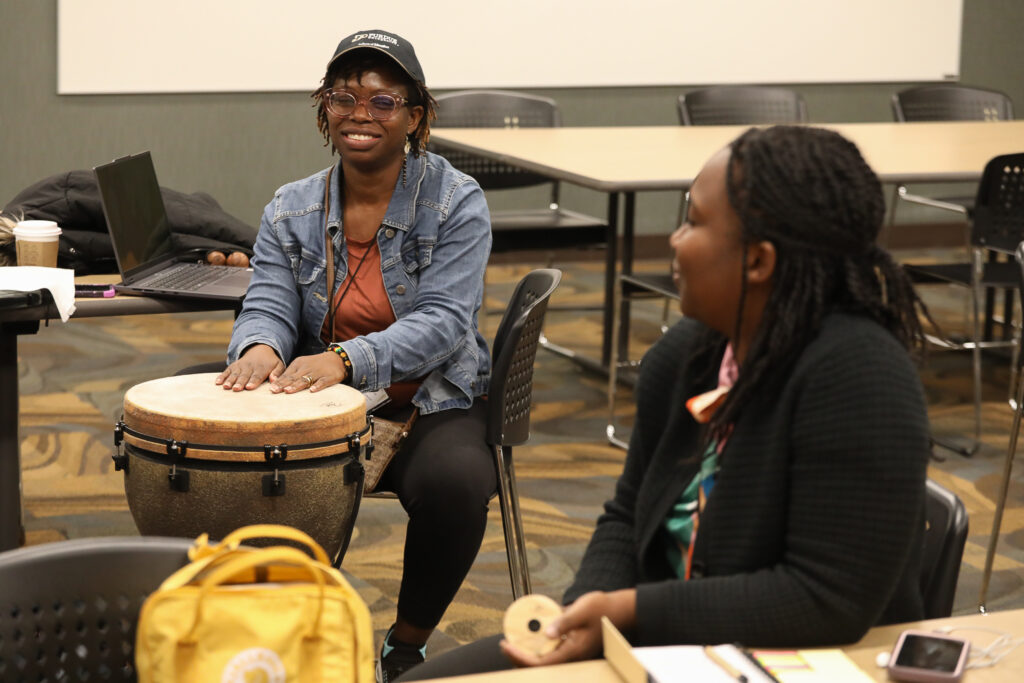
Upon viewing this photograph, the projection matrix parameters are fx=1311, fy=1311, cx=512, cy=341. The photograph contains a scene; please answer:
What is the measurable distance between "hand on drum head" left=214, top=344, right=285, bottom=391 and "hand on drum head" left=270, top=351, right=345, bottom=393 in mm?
23

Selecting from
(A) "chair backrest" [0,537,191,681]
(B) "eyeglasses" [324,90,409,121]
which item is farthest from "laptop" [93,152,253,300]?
(A) "chair backrest" [0,537,191,681]

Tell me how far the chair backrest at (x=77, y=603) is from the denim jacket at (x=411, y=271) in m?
1.14

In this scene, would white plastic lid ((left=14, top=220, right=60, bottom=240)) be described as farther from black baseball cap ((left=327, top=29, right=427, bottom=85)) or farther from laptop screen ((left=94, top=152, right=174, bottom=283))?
black baseball cap ((left=327, top=29, right=427, bottom=85))

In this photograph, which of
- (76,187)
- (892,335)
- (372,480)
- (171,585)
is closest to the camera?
(171,585)

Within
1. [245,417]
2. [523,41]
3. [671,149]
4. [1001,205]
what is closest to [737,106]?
[671,149]

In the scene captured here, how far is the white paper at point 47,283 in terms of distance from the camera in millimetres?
2582

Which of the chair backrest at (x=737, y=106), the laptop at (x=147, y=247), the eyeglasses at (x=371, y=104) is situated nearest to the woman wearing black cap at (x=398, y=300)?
the eyeglasses at (x=371, y=104)

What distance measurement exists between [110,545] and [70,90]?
16.7 feet

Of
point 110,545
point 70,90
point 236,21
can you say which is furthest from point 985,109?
point 110,545

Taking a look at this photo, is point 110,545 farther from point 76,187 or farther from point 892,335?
point 76,187

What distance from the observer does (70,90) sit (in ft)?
19.8

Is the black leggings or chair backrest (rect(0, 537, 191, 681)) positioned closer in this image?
chair backrest (rect(0, 537, 191, 681))

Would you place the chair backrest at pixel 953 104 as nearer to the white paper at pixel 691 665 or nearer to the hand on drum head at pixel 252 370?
the hand on drum head at pixel 252 370

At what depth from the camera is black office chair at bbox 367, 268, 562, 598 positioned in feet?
8.02
